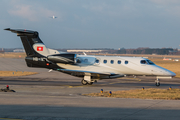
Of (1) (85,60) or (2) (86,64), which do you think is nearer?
(2) (86,64)

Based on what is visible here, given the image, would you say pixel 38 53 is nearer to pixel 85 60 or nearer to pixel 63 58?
pixel 63 58

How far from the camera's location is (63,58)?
27938mm

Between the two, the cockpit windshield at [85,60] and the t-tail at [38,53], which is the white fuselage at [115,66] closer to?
the cockpit windshield at [85,60]

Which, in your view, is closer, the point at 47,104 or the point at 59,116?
the point at 59,116

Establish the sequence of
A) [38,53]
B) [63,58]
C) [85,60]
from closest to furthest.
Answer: [63,58] < [85,60] < [38,53]

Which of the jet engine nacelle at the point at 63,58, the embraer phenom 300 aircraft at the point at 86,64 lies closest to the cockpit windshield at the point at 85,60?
the embraer phenom 300 aircraft at the point at 86,64

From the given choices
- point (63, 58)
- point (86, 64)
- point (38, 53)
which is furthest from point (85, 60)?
point (38, 53)

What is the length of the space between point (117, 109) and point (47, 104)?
4.26 metres

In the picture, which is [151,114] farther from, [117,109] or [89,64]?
[89,64]

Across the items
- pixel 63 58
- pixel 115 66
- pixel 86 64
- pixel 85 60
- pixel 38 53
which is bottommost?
pixel 115 66

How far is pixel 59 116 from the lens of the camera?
11875 millimetres

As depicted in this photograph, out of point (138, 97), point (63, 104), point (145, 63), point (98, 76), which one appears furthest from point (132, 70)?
point (63, 104)

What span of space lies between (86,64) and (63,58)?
2.72m

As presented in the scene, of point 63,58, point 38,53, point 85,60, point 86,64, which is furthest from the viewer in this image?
point 38,53
